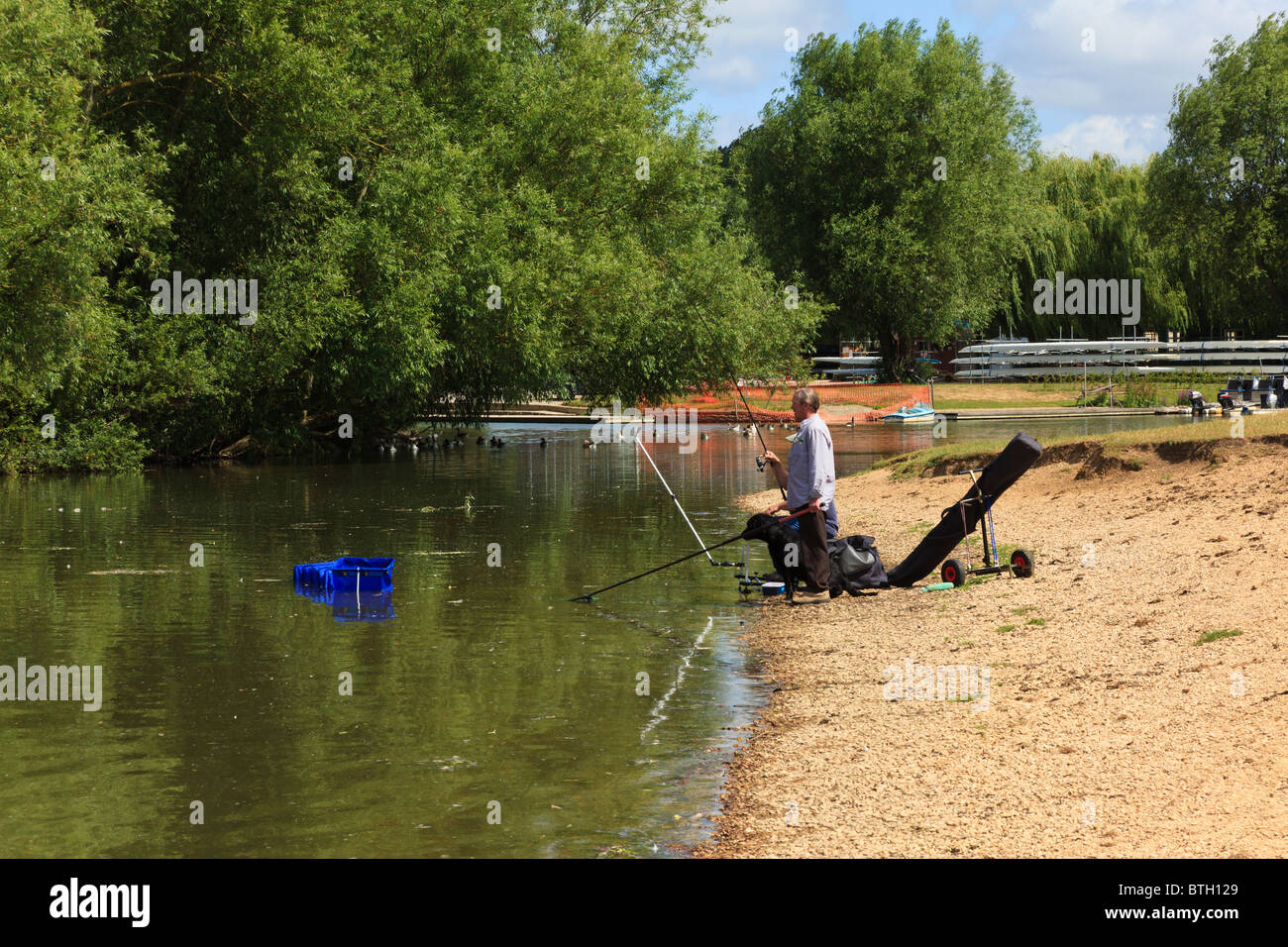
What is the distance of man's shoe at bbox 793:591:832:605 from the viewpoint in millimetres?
16062

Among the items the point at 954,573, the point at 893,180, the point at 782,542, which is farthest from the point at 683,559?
the point at 893,180

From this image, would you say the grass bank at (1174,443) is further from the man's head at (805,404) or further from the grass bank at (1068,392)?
the grass bank at (1068,392)

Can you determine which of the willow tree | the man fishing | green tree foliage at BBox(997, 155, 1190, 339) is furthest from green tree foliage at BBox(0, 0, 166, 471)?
green tree foliage at BBox(997, 155, 1190, 339)

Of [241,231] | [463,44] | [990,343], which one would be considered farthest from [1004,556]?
[990,343]

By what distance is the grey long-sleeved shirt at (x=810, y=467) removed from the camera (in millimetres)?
15289

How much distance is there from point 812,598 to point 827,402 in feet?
168

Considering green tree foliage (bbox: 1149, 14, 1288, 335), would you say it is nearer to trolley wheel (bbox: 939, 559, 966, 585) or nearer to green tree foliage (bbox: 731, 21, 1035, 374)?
green tree foliage (bbox: 731, 21, 1035, 374)

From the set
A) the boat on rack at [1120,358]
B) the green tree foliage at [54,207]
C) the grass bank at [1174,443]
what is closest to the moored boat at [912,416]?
the boat on rack at [1120,358]

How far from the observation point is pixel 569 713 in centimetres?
1177

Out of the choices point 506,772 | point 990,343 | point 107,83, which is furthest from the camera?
point 990,343

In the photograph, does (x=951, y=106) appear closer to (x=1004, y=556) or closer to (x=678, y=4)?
(x=678, y=4)

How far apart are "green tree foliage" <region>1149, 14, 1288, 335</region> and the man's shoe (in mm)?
60400

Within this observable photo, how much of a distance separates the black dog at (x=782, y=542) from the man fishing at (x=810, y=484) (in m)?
0.08

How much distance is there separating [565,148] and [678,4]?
1187 centimetres
